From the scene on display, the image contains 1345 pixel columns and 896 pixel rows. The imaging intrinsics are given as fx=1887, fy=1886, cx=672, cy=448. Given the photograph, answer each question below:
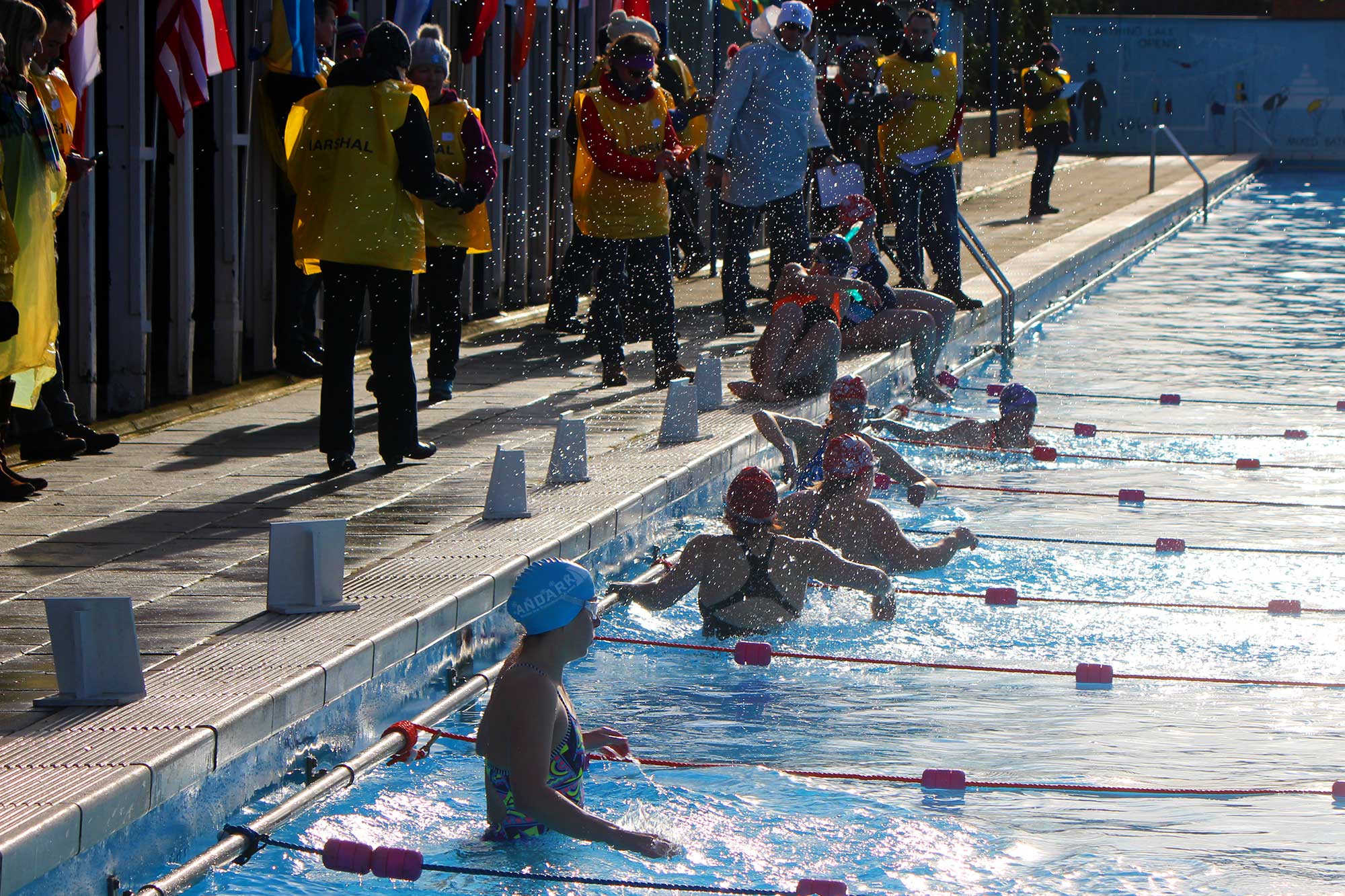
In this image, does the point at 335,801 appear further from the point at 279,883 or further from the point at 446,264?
the point at 446,264

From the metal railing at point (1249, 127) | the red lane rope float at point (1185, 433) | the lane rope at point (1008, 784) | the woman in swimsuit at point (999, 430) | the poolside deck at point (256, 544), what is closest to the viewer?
the poolside deck at point (256, 544)

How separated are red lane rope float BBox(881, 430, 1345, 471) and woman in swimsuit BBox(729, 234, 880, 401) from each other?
2.15ft

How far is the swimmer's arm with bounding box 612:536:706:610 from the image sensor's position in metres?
6.48

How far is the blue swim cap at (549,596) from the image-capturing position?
430cm

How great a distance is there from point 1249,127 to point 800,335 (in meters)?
28.7

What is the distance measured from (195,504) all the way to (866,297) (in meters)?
4.49

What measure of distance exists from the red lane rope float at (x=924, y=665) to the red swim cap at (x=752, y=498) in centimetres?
42

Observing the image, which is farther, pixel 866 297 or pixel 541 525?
pixel 866 297

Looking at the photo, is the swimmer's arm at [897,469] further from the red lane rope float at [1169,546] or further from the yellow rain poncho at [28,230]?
the yellow rain poncho at [28,230]

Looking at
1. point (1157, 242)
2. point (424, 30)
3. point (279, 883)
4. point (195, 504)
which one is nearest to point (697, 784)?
point (279, 883)

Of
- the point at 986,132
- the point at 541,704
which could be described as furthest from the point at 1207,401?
the point at 986,132

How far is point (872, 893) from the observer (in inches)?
177

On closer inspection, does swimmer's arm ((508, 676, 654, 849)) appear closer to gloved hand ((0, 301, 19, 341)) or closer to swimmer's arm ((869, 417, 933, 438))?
gloved hand ((0, 301, 19, 341))

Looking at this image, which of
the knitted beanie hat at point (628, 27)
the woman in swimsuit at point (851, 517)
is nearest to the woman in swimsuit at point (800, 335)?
the knitted beanie hat at point (628, 27)
